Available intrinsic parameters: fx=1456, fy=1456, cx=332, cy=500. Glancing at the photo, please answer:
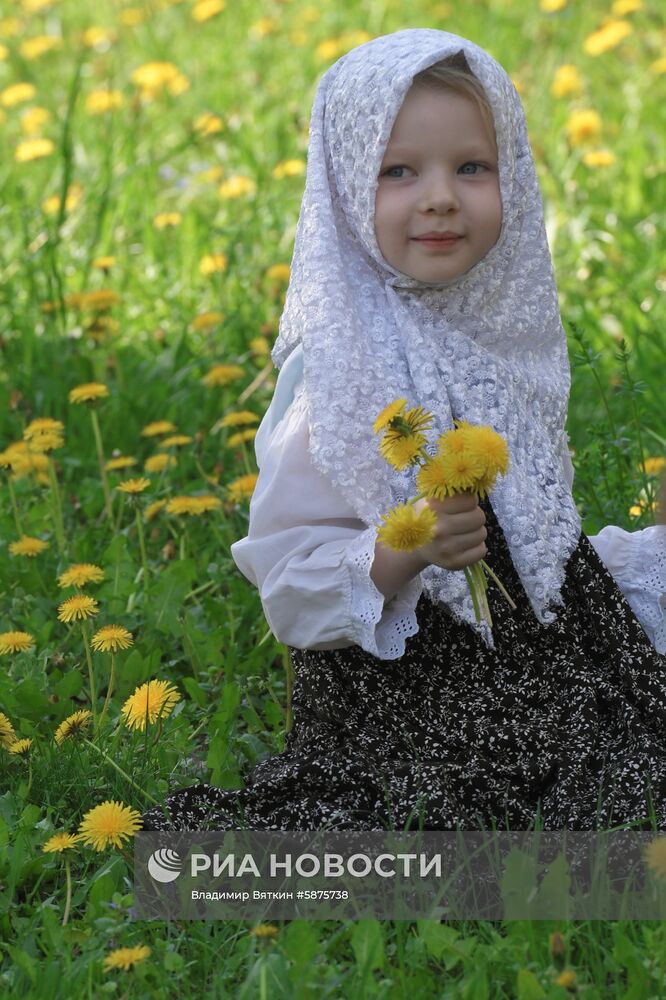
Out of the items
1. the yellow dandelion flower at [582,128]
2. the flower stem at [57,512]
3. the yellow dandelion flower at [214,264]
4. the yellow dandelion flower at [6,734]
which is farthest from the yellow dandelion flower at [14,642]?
the yellow dandelion flower at [582,128]

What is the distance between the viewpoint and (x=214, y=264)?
12.1 feet

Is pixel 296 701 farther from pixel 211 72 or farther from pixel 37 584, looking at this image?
pixel 211 72

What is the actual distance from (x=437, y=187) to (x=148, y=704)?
0.82m

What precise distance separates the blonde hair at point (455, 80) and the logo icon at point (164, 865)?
1.06 metres

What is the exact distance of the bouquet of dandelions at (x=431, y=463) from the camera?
1.61 metres

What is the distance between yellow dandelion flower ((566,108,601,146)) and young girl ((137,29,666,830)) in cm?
215

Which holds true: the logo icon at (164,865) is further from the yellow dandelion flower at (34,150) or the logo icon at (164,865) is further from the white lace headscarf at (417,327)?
the yellow dandelion flower at (34,150)

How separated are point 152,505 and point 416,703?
3.01 ft

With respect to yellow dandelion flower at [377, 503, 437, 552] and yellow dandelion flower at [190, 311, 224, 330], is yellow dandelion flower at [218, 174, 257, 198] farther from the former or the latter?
yellow dandelion flower at [377, 503, 437, 552]

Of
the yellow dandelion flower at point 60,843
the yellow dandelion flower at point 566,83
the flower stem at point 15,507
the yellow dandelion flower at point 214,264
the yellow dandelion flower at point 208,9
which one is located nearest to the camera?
the yellow dandelion flower at point 60,843

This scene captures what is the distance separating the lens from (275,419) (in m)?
2.14

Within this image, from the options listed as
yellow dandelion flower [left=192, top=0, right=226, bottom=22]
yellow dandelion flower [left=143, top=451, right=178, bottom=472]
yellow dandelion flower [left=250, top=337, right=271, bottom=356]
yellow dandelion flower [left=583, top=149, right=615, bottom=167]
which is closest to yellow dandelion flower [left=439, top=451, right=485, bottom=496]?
yellow dandelion flower [left=143, top=451, right=178, bottom=472]

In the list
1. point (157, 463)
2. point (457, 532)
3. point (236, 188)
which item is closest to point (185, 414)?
point (157, 463)

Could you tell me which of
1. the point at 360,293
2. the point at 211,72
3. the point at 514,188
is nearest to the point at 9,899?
the point at 360,293
